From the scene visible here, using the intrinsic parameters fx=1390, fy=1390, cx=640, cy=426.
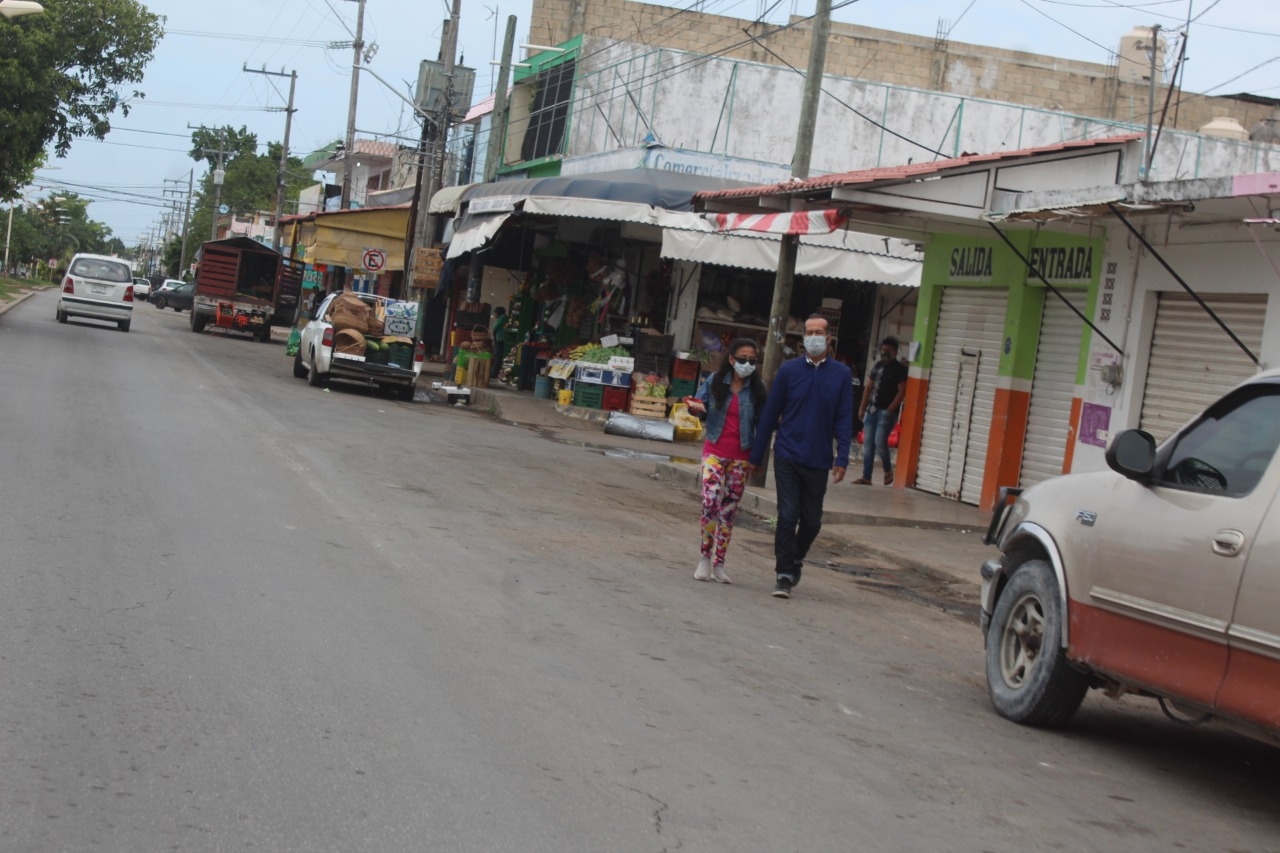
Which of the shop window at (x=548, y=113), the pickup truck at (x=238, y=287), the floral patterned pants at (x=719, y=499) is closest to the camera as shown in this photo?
the floral patterned pants at (x=719, y=499)

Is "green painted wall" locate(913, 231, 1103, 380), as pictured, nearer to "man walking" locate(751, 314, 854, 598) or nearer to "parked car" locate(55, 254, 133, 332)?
"man walking" locate(751, 314, 854, 598)

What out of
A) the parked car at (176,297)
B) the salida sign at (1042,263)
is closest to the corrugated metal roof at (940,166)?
the salida sign at (1042,263)

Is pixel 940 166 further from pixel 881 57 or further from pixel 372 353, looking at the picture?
pixel 881 57

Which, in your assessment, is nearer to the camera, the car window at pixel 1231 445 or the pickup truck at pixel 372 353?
the car window at pixel 1231 445

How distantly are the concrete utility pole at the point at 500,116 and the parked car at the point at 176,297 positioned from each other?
34.8 m

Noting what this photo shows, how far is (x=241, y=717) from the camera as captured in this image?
5.27m

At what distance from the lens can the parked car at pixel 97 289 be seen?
36688 mm

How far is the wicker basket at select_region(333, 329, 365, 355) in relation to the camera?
83.4 feet

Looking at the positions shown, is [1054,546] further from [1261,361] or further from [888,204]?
[888,204]

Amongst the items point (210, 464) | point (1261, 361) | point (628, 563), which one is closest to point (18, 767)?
point (628, 563)

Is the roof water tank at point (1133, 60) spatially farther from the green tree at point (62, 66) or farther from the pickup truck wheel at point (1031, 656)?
the pickup truck wheel at point (1031, 656)

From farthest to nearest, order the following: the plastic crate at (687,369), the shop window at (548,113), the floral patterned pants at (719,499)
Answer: the shop window at (548,113) < the plastic crate at (687,369) < the floral patterned pants at (719,499)

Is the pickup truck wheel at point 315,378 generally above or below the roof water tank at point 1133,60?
below

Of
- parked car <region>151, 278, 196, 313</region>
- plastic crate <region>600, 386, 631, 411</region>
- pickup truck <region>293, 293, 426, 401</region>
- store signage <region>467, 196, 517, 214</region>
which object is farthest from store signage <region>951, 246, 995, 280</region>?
parked car <region>151, 278, 196, 313</region>
